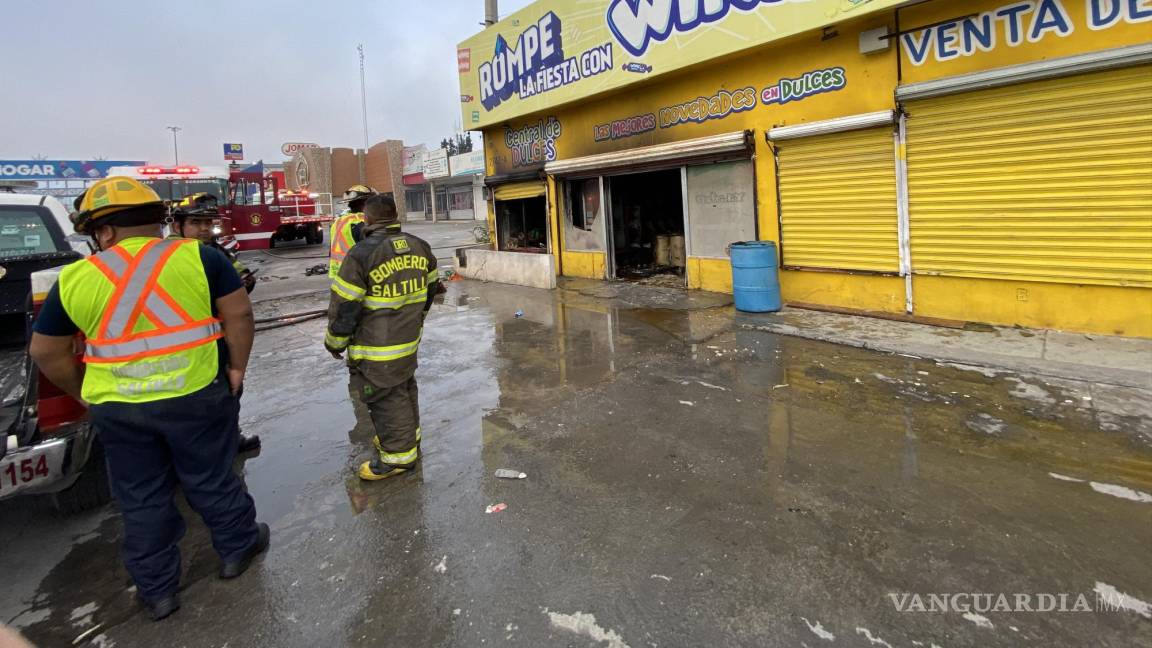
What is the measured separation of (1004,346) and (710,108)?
17.7 ft

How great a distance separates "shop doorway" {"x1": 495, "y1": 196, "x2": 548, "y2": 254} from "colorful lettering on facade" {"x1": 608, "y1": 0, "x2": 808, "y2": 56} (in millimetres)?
5175

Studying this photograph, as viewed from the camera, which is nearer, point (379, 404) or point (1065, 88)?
point (379, 404)

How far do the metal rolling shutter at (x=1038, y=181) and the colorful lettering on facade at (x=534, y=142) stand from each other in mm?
7301

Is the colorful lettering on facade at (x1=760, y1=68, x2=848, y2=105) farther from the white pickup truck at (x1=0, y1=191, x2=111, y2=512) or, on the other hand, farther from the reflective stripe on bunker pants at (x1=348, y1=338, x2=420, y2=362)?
the white pickup truck at (x1=0, y1=191, x2=111, y2=512)

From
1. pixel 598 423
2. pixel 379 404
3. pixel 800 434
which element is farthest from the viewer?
pixel 598 423

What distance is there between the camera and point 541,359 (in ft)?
21.4

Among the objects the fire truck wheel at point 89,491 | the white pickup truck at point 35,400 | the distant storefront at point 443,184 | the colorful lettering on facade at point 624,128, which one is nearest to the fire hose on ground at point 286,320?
the white pickup truck at point 35,400

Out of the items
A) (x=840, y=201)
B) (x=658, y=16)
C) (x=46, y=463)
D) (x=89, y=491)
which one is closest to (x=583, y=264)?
(x=658, y=16)

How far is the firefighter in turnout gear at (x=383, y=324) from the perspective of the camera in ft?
12.1

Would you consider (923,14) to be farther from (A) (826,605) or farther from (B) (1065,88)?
(A) (826,605)

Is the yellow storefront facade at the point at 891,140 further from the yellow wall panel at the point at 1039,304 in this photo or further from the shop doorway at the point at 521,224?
the shop doorway at the point at 521,224

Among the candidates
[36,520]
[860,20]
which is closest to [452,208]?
[860,20]

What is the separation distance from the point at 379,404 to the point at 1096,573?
382 centimetres

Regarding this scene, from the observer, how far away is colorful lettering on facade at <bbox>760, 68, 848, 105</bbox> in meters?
7.54
